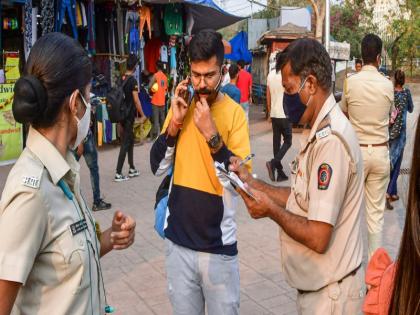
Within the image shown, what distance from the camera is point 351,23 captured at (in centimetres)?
3772

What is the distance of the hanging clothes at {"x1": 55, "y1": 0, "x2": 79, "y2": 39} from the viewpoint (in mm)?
9641

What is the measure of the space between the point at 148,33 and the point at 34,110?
11762 millimetres

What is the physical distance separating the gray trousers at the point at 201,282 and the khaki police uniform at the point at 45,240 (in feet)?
3.08

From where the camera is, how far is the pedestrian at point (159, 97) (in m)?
12.1

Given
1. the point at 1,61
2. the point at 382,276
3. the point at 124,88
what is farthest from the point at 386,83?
the point at 1,61

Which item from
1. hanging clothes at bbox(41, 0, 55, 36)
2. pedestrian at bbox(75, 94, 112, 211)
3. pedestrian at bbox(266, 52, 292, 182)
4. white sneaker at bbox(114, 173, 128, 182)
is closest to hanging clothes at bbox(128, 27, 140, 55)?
hanging clothes at bbox(41, 0, 55, 36)

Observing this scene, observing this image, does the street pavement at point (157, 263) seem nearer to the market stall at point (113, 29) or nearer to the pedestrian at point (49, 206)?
the pedestrian at point (49, 206)

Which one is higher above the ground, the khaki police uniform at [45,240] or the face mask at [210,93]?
the face mask at [210,93]

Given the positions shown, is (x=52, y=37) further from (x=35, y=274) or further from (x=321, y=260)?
(x=321, y=260)

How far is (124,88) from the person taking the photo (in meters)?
8.70

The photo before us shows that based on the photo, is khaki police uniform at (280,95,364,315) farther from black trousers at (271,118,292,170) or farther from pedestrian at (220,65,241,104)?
pedestrian at (220,65,241,104)

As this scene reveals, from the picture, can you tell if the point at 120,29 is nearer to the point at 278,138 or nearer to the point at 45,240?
the point at 278,138

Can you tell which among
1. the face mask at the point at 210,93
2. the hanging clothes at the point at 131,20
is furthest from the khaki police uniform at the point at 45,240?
the hanging clothes at the point at 131,20

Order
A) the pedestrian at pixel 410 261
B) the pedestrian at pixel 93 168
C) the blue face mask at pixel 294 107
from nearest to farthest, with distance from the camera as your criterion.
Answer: the pedestrian at pixel 410 261, the blue face mask at pixel 294 107, the pedestrian at pixel 93 168
